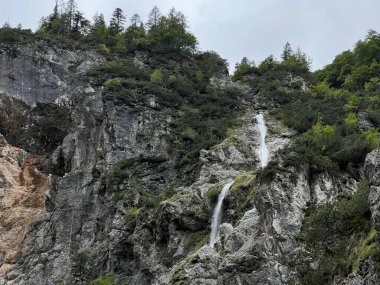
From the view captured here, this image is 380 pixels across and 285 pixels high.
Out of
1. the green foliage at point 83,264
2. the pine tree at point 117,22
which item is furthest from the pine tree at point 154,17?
the green foliage at point 83,264

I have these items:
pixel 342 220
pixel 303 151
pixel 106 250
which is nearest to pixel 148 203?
pixel 106 250

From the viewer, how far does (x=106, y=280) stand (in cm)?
3938

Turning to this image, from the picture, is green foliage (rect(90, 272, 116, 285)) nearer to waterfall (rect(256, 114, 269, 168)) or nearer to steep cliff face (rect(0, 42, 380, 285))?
steep cliff face (rect(0, 42, 380, 285))

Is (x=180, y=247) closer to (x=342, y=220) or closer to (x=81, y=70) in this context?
(x=342, y=220)

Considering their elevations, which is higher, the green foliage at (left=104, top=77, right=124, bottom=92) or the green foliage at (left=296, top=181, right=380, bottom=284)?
the green foliage at (left=104, top=77, right=124, bottom=92)

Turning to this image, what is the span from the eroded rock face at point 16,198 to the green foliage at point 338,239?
28198mm

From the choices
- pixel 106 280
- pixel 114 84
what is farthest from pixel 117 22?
pixel 106 280

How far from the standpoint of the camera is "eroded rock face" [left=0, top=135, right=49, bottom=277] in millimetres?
45500

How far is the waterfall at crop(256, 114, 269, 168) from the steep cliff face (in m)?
0.55

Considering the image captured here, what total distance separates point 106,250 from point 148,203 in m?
4.30

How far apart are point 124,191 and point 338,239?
1030 inches

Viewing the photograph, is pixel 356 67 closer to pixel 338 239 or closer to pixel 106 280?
pixel 106 280

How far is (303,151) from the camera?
38.2m

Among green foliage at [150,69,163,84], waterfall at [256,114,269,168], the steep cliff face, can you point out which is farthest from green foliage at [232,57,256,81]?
waterfall at [256,114,269,168]
